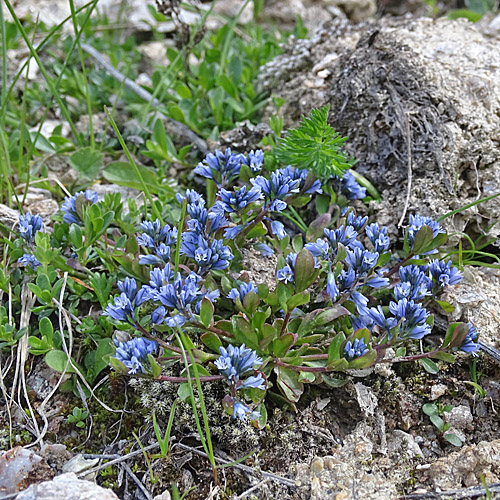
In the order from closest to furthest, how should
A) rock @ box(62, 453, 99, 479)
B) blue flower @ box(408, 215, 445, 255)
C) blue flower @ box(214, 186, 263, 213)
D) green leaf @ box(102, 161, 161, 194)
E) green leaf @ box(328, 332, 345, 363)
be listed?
rock @ box(62, 453, 99, 479) → green leaf @ box(328, 332, 345, 363) → blue flower @ box(214, 186, 263, 213) → blue flower @ box(408, 215, 445, 255) → green leaf @ box(102, 161, 161, 194)

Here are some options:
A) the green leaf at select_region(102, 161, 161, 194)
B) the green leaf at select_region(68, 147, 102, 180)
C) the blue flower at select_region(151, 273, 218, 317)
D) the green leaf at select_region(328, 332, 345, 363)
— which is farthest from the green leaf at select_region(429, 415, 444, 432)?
the green leaf at select_region(68, 147, 102, 180)

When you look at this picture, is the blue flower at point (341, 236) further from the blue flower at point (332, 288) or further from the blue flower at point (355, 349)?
the blue flower at point (355, 349)

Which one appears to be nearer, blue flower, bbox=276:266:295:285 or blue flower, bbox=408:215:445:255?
blue flower, bbox=276:266:295:285

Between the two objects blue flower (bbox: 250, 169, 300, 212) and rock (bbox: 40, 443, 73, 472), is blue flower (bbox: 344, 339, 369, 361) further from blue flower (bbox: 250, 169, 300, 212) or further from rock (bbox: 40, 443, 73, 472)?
rock (bbox: 40, 443, 73, 472)

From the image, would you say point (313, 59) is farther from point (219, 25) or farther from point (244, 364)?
point (244, 364)

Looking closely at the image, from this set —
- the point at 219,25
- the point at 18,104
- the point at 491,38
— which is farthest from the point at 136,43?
the point at 491,38

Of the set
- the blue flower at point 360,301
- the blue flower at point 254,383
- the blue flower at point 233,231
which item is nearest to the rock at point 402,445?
the blue flower at point 360,301

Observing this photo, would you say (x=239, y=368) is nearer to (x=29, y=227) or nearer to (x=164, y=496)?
(x=164, y=496)
